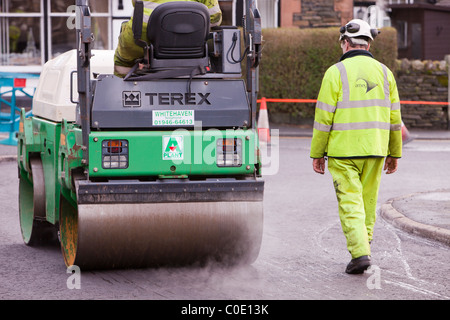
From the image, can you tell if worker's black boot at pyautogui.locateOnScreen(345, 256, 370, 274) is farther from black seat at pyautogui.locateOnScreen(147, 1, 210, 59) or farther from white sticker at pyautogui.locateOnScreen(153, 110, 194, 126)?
black seat at pyautogui.locateOnScreen(147, 1, 210, 59)

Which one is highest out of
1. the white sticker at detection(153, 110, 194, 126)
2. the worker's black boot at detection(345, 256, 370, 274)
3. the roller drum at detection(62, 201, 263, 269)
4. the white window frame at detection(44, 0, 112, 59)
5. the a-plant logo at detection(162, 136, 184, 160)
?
the white window frame at detection(44, 0, 112, 59)

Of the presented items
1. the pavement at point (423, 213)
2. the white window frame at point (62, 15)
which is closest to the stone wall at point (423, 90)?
the white window frame at point (62, 15)

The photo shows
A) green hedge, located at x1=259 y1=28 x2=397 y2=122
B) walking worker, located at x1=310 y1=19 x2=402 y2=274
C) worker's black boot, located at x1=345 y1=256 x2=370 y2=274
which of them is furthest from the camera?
green hedge, located at x1=259 y1=28 x2=397 y2=122

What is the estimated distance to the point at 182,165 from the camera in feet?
21.1

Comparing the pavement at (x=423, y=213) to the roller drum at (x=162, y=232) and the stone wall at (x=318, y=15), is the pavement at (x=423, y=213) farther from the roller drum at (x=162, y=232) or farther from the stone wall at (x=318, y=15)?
the stone wall at (x=318, y=15)

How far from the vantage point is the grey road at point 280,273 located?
613 centimetres

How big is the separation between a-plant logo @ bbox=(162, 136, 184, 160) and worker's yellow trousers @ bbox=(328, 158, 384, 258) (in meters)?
1.17

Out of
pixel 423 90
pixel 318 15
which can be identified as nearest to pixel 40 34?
pixel 318 15

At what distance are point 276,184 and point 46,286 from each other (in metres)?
6.16

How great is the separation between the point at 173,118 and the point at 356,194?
1437 mm

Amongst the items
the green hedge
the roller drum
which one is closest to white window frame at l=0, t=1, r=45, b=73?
the green hedge

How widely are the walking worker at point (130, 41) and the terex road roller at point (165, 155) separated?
8 cm

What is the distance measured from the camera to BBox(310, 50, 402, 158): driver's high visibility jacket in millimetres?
6746

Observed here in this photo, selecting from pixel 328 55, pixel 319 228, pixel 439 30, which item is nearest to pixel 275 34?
pixel 328 55
